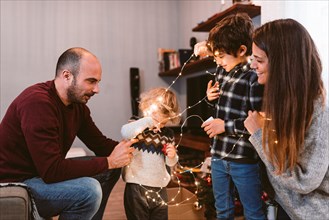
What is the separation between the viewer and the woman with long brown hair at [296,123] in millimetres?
1210

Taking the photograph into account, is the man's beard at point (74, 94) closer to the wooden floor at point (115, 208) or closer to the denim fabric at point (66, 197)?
the denim fabric at point (66, 197)

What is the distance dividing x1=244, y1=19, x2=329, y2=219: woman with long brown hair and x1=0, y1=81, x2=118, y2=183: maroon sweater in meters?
0.79

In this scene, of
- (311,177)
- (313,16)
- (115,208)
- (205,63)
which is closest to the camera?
(311,177)

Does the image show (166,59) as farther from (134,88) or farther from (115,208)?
(115,208)

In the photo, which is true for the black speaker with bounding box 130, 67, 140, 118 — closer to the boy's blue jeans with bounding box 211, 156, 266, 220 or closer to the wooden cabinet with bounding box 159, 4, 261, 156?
the wooden cabinet with bounding box 159, 4, 261, 156

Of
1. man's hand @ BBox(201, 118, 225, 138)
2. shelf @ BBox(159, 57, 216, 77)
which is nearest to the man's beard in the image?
man's hand @ BBox(201, 118, 225, 138)

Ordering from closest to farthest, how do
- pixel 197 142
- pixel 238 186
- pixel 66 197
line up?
1. pixel 66 197
2. pixel 238 186
3. pixel 197 142

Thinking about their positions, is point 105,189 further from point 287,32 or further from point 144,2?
point 144,2

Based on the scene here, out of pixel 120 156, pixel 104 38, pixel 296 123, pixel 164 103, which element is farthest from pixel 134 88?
pixel 296 123

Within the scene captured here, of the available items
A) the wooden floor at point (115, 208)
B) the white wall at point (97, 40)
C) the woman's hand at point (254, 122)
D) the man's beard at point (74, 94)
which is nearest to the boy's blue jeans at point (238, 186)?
the woman's hand at point (254, 122)

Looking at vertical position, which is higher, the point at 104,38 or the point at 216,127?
the point at 104,38

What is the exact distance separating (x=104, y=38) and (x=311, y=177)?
3.65 meters

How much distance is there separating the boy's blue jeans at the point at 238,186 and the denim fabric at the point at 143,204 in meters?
0.35

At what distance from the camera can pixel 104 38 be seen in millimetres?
4410
